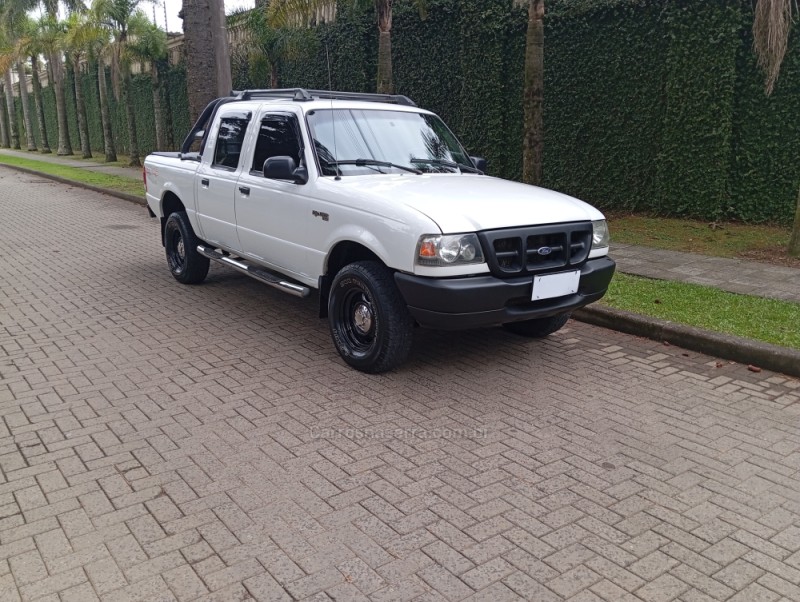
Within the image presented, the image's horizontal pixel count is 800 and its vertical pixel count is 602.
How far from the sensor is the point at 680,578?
291cm

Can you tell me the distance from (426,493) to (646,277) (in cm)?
530

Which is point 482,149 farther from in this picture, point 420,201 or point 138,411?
point 138,411

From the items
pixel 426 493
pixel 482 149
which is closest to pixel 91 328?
pixel 426 493

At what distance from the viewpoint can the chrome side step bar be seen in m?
5.87

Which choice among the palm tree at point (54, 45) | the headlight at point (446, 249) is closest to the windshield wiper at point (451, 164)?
the headlight at point (446, 249)

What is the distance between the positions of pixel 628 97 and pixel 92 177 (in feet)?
56.1

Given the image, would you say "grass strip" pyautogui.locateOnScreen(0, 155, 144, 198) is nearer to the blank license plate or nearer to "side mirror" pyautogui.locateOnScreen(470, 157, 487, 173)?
"side mirror" pyautogui.locateOnScreen(470, 157, 487, 173)

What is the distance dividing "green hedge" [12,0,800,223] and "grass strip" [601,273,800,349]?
4.19 meters

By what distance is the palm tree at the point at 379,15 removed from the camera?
12.2 m

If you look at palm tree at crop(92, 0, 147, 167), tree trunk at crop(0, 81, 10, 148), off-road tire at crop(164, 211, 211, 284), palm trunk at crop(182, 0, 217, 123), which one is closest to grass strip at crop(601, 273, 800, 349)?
off-road tire at crop(164, 211, 211, 284)

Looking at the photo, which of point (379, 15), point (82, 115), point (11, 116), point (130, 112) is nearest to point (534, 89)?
point (379, 15)

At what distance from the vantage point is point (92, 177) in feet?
72.4

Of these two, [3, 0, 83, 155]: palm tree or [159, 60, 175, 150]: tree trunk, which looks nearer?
[159, 60, 175, 150]: tree trunk

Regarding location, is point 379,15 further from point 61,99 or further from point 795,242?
point 61,99
